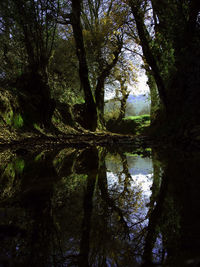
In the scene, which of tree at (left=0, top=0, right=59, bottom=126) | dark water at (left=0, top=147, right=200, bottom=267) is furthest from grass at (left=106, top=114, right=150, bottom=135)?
dark water at (left=0, top=147, right=200, bottom=267)

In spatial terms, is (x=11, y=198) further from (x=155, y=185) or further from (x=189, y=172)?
(x=189, y=172)

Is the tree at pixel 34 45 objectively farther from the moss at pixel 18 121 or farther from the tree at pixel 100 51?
the tree at pixel 100 51

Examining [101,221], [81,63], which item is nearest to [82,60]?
[81,63]

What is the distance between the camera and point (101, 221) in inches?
50.9

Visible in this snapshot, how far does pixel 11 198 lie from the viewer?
176cm

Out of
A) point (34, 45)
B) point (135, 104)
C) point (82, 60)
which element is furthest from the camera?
point (135, 104)

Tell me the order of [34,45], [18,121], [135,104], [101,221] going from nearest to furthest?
[101,221], [18,121], [34,45], [135,104]

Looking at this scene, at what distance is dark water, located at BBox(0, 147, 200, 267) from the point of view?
90cm

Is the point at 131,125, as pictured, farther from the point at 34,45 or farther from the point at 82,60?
the point at 34,45

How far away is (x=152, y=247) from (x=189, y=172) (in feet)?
5.56

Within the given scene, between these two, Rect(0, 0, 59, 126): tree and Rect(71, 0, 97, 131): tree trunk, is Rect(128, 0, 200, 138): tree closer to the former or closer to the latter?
Rect(71, 0, 97, 131): tree trunk

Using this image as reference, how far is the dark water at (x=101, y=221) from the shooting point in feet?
2.94

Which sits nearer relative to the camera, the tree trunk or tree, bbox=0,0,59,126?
tree, bbox=0,0,59,126

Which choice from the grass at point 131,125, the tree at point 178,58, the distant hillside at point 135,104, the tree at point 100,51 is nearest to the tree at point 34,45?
the tree at point 100,51
